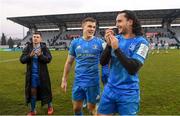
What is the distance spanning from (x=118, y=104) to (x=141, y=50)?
2.27 ft

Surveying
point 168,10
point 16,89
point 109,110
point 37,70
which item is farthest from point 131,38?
point 168,10

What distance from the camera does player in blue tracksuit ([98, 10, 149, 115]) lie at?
457 centimetres

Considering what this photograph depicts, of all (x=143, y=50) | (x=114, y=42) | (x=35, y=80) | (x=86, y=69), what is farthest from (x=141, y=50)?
(x=35, y=80)

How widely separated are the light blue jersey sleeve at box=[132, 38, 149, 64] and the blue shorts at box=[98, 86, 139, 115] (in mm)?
467

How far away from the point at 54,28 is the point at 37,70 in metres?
75.6

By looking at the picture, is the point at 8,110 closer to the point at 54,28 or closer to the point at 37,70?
the point at 37,70

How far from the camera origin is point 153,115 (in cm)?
A: 842

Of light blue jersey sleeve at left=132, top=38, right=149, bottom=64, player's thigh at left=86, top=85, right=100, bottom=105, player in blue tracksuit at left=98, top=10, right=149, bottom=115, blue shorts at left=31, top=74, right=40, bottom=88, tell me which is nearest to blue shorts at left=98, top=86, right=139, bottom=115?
player in blue tracksuit at left=98, top=10, right=149, bottom=115

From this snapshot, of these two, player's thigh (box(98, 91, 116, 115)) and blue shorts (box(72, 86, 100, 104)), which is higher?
player's thigh (box(98, 91, 116, 115))

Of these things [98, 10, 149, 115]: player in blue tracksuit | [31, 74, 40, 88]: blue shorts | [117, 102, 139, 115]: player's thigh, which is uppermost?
[98, 10, 149, 115]: player in blue tracksuit

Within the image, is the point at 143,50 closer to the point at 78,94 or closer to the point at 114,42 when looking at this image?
the point at 114,42

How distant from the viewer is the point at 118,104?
15.3 feet

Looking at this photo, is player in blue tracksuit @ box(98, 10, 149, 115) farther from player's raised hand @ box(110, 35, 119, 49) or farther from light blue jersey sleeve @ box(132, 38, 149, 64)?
player's raised hand @ box(110, 35, 119, 49)

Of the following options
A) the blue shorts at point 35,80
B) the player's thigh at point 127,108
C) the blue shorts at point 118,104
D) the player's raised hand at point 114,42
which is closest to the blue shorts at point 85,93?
the blue shorts at point 118,104
